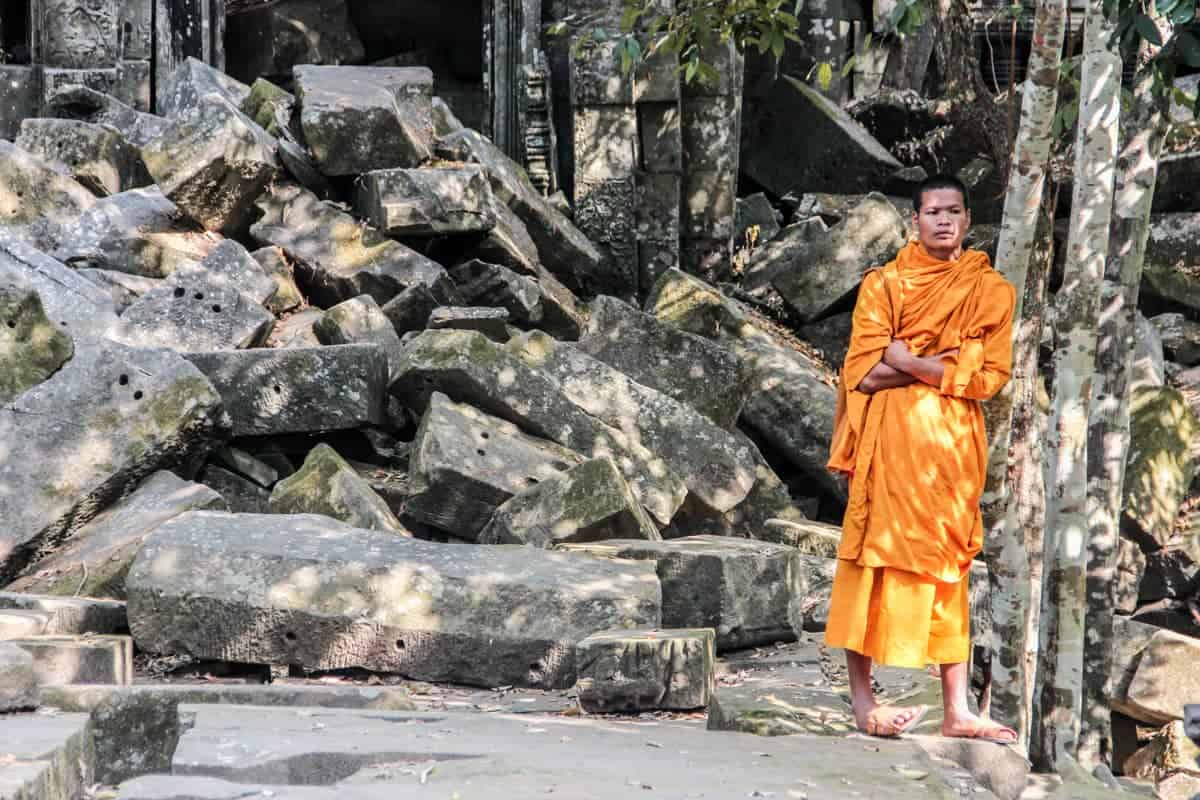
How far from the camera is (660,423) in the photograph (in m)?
8.41

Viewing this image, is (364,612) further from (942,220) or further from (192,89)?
(192,89)

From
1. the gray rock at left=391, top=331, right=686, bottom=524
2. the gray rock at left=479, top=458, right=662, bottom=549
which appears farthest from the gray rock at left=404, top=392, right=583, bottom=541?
the gray rock at left=391, top=331, right=686, bottom=524

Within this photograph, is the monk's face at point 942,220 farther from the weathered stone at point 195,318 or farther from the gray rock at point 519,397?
the weathered stone at point 195,318

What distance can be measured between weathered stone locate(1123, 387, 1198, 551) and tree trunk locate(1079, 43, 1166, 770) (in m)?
3.35

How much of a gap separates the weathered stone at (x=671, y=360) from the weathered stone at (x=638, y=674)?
3.84 metres

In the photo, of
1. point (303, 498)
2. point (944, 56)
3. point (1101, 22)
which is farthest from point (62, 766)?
point (944, 56)

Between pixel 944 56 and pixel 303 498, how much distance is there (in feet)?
13.9

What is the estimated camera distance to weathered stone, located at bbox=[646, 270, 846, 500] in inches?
367

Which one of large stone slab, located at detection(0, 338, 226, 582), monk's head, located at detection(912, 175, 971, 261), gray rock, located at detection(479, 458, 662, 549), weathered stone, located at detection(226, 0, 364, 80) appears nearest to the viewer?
monk's head, located at detection(912, 175, 971, 261)

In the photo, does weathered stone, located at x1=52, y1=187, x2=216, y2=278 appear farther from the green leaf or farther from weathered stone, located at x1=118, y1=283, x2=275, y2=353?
the green leaf

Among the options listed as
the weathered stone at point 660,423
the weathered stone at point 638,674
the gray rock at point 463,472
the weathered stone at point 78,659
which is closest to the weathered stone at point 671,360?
the weathered stone at point 660,423

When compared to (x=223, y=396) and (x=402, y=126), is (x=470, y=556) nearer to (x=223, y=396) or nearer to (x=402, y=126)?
(x=223, y=396)

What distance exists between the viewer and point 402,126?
10.7 meters

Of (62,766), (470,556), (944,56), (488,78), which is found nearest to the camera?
(62,766)
